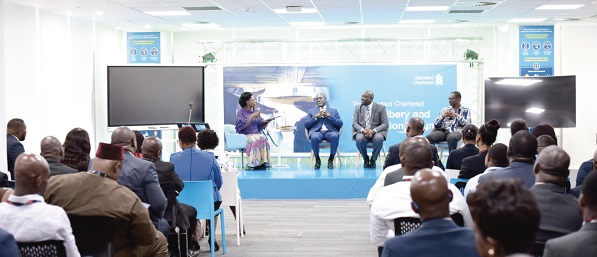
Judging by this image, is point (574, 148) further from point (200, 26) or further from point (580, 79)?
point (200, 26)

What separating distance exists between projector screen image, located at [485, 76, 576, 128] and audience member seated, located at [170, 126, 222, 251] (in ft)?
26.8

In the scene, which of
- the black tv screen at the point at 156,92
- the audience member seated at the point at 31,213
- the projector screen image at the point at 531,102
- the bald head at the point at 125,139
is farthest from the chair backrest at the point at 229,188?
the projector screen image at the point at 531,102

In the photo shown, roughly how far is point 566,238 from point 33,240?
2.37 m

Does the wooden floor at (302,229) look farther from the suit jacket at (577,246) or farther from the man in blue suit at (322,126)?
the suit jacket at (577,246)

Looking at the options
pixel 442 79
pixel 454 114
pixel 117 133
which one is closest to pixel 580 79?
pixel 442 79

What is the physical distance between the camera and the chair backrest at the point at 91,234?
4.05m

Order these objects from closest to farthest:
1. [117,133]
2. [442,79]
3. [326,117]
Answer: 1. [117,133]
2. [326,117]
3. [442,79]

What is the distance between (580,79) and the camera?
15508 millimetres

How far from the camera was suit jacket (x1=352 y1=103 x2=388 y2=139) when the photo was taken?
12.6 metres

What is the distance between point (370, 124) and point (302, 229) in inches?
164

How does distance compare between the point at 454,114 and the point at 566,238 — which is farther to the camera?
the point at 454,114

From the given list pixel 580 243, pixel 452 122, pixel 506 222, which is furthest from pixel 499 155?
pixel 452 122

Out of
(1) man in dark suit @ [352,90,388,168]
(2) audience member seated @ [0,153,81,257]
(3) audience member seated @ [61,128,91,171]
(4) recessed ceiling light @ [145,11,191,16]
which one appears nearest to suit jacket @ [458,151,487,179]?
(3) audience member seated @ [61,128,91,171]

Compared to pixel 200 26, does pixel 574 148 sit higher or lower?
lower
